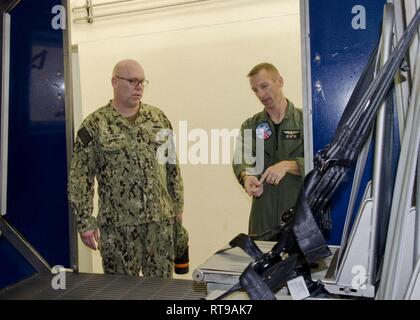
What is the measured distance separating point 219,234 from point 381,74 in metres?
3.16

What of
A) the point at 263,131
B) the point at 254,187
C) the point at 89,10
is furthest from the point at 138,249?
the point at 89,10

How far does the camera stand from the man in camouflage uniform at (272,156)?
3393mm

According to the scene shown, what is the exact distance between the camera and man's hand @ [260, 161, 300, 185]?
3354 millimetres

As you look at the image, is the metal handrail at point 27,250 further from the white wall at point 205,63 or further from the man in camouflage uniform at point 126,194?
the white wall at point 205,63

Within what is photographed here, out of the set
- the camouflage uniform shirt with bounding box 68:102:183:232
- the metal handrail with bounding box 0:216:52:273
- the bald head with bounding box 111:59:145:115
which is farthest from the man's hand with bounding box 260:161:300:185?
the metal handrail with bounding box 0:216:52:273

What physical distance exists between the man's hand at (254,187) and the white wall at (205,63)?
0.92 m

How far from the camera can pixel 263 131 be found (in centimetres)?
359

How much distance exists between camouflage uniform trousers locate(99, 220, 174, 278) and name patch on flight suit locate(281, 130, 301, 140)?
3.47 feet

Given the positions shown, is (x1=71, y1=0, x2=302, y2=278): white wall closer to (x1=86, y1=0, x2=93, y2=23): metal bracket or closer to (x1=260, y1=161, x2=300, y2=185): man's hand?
(x1=86, y1=0, x2=93, y2=23): metal bracket

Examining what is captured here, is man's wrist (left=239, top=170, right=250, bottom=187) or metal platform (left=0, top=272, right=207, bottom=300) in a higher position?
man's wrist (left=239, top=170, right=250, bottom=187)

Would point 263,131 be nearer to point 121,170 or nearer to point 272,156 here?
point 272,156

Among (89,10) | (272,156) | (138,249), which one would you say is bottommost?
(138,249)

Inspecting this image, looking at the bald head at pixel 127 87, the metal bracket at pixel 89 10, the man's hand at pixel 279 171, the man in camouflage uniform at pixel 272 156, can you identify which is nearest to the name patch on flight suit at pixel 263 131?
the man in camouflage uniform at pixel 272 156

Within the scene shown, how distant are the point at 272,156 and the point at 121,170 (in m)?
1.11
